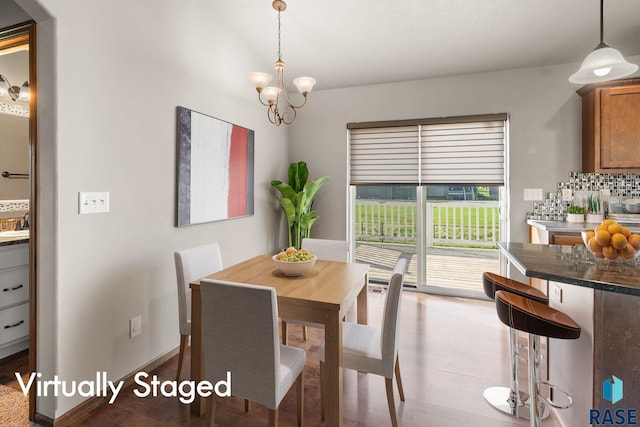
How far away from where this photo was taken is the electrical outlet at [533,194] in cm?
354

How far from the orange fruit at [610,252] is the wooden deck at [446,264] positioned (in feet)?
8.30

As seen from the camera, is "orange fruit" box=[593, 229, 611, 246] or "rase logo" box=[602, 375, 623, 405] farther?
"orange fruit" box=[593, 229, 611, 246]

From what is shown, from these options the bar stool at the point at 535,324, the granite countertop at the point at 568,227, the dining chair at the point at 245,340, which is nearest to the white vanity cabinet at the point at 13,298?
the dining chair at the point at 245,340

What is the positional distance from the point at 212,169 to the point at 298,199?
1.25 m

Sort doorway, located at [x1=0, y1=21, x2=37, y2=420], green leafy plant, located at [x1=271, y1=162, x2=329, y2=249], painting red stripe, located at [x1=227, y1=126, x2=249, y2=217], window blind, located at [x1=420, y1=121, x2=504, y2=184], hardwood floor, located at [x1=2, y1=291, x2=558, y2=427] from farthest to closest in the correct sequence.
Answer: green leafy plant, located at [x1=271, y1=162, x2=329, y2=249]
window blind, located at [x1=420, y1=121, x2=504, y2=184]
painting red stripe, located at [x1=227, y1=126, x2=249, y2=217]
doorway, located at [x1=0, y1=21, x2=37, y2=420]
hardwood floor, located at [x1=2, y1=291, x2=558, y2=427]

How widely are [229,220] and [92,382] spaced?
166cm

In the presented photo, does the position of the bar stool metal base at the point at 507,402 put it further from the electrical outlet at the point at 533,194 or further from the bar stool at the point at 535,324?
the electrical outlet at the point at 533,194

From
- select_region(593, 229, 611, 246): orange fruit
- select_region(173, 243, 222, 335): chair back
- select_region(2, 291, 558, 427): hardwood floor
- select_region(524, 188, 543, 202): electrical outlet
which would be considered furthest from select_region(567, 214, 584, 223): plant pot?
select_region(173, 243, 222, 335): chair back

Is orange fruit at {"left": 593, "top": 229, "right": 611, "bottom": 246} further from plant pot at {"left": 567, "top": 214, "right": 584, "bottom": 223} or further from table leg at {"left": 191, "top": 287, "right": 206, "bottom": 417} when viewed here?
plant pot at {"left": 567, "top": 214, "right": 584, "bottom": 223}

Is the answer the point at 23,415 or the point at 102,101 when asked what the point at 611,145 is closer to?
the point at 102,101

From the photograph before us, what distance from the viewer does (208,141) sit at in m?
2.83

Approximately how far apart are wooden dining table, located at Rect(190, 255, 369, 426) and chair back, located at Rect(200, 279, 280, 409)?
9.9 inches

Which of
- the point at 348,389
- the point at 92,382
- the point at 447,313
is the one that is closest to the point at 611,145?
the point at 447,313

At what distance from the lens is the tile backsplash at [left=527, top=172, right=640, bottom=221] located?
3299 millimetres
